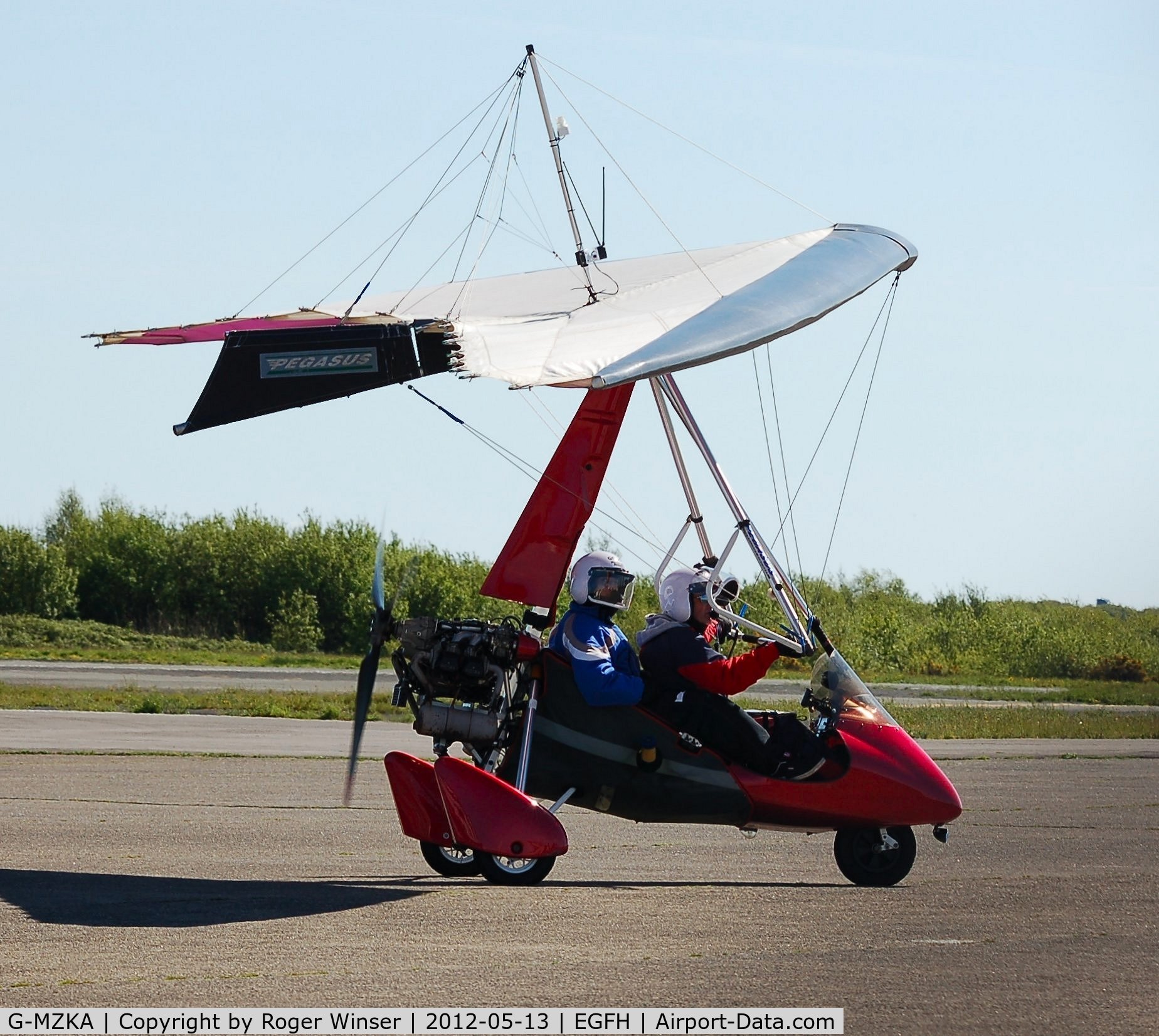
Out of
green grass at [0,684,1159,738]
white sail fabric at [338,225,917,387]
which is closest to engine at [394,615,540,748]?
white sail fabric at [338,225,917,387]

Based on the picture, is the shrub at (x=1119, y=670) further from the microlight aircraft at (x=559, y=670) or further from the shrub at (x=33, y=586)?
the microlight aircraft at (x=559, y=670)

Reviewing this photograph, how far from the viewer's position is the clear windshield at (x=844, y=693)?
1150cm

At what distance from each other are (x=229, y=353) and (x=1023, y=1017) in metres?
6.39

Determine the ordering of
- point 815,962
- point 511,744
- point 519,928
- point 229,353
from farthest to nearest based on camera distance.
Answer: point 511,744 → point 229,353 → point 519,928 → point 815,962

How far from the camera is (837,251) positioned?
13.4 m

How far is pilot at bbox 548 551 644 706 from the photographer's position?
11.0 m

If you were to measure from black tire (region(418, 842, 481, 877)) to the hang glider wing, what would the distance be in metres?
3.25

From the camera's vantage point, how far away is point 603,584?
36.2 ft

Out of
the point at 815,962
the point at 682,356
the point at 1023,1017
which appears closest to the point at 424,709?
the point at 682,356

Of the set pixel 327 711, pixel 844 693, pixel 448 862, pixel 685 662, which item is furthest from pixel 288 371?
pixel 327 711

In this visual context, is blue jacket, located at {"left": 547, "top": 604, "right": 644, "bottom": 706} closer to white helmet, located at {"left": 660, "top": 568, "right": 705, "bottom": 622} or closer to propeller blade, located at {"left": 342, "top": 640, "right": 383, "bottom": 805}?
white helmet, located at {"left": 660, "top": 568, "right": 705, "bottom": 622}

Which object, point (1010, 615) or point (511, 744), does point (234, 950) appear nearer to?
point (511, 744)

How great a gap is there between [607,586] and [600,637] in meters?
0.37

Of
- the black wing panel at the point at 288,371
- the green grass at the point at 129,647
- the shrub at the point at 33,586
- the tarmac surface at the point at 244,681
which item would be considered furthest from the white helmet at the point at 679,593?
the shrub at the point at 33,586
